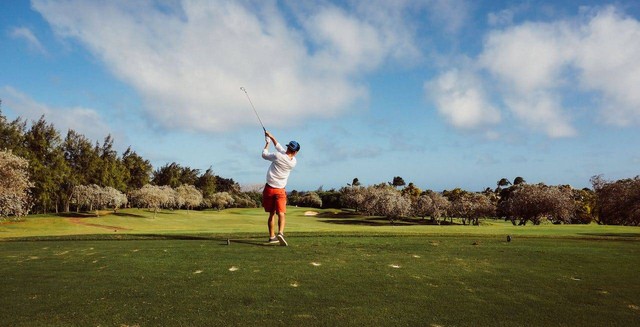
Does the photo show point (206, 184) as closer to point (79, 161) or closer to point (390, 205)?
point (79, 161)

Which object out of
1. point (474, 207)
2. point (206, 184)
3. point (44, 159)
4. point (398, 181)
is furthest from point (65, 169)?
point (398, 181)

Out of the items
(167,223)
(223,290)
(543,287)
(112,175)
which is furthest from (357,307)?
(112,175)

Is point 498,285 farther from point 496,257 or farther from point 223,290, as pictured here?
point 223,290

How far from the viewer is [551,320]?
17.3 ft

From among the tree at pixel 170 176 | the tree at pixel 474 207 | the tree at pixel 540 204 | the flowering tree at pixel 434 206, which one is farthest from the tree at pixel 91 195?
→ the tree at pixel 540 204

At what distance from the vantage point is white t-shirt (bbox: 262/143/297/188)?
11.5m

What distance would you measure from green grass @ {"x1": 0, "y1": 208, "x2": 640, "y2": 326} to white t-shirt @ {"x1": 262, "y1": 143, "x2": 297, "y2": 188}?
2.08 m

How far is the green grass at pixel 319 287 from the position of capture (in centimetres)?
532

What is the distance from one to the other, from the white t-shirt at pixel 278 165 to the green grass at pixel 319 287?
2.08 meters

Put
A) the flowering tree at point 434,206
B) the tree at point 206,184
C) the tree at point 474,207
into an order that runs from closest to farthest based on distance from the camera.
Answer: the tree at point 474,207 < the flowering tree at point 434,206 < the tree at point 206,184

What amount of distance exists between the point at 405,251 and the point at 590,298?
534 cm

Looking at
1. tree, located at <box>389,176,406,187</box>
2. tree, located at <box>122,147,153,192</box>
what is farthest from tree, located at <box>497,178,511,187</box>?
tree, located at <box>122,147,153,192</box>

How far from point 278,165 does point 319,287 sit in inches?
211

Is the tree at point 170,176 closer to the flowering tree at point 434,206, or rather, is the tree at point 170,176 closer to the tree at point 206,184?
the tree at point 206,184
